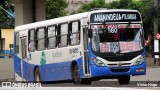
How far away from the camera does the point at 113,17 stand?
2159cm

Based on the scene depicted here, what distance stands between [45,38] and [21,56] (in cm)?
332

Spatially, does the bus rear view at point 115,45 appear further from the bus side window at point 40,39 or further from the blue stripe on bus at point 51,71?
the bus side window at point 40,39

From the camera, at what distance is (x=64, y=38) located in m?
22.9

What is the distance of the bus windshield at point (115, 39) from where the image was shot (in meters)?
21.1

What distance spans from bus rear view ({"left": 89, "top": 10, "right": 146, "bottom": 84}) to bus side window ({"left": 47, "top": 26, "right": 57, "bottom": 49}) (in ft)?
8.96

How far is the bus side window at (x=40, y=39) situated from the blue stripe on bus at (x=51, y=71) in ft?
2.69

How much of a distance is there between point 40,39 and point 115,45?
4.89m

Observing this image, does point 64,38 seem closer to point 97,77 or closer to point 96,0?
point 97,77

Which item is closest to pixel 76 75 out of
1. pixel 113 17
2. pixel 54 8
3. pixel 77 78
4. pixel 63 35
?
pixel 77 78

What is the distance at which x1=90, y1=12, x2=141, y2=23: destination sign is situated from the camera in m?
21.5

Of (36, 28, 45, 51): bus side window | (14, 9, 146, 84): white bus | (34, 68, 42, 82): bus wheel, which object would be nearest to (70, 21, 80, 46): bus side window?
(14, 9, 146, 84): white bus

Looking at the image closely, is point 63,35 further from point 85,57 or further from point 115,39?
point 115,39

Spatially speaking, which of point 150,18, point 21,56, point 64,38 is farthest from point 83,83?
point 150,18

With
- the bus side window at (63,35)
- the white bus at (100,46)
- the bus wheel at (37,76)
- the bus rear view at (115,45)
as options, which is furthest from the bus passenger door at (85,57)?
the bus wheel at (37,76)
